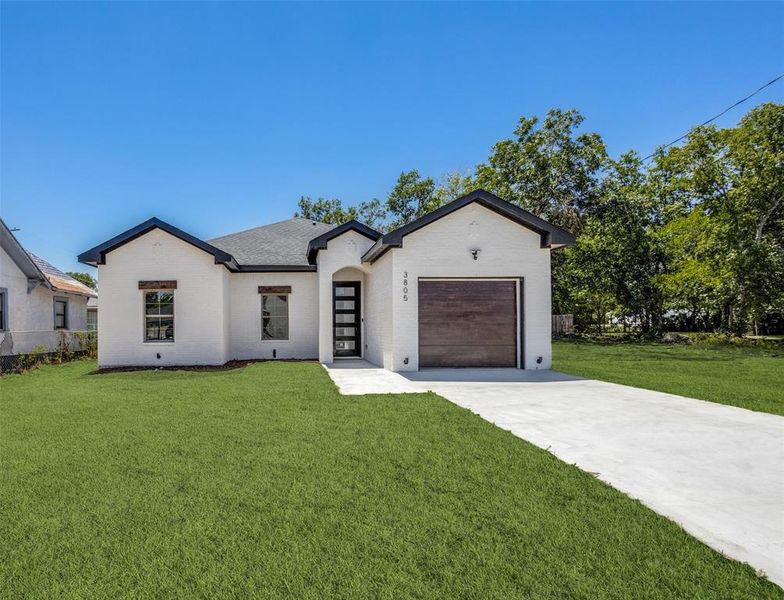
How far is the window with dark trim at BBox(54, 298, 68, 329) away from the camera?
18.0m

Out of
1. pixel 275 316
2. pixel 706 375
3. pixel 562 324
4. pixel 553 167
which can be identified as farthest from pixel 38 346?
pixel 562 324

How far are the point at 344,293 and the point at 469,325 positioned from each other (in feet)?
17.8

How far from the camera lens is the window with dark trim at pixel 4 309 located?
47.7 feet

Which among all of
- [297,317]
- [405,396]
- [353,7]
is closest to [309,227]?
[297,317]

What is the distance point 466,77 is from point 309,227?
8.81 metres

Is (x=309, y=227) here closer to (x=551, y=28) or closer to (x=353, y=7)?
(x=353, y=7)

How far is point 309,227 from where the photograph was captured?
64.1 feet

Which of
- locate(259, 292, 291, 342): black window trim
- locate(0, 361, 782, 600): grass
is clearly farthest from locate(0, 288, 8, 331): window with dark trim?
locate(0, 361, 782, 600): grass

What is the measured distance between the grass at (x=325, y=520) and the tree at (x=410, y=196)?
34538mm

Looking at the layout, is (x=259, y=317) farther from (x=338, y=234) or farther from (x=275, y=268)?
(x=338, y=234)

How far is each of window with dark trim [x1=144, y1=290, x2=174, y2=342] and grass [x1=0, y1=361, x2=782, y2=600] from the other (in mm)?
8229

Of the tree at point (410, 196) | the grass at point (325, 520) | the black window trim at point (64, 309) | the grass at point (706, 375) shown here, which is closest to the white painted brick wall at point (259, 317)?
the grass at point (706, 375)

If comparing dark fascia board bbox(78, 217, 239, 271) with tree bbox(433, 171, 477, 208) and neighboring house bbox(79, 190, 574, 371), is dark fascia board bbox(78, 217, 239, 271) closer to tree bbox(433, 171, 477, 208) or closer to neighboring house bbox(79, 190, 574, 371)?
neighboring house bbox(79, 190, 574, 371)

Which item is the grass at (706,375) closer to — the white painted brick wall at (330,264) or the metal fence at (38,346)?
the white painted brick wall at (330,264)
